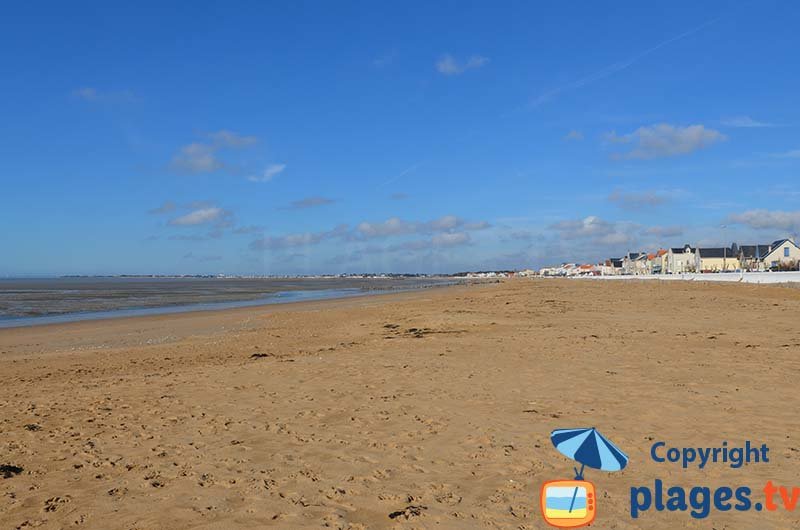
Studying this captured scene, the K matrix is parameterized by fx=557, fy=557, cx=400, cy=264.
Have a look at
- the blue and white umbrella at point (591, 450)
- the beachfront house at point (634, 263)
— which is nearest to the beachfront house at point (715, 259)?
the beachfront house at point (634, 263)

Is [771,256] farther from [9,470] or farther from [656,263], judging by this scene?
[9,470]

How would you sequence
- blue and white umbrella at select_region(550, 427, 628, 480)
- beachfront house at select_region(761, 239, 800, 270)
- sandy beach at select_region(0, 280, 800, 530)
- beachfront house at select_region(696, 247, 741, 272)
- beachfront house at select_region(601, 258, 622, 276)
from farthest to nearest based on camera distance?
beachfront house at select_region(601, 258, 622, 276) < beachfront house at select_region(696, 247, 741, 272) < beachfront house at select_region(761, 239, 800, 270) < sandy beach at select_region(0, 280, 800, 530) < blue and white umbrella at select_region(550, 427, 628, 480)

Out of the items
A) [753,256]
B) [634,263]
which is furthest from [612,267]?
[753,256]

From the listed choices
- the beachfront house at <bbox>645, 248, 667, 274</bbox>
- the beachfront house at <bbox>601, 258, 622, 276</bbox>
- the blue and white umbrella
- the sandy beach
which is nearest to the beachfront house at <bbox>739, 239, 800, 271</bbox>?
the beachfront house at <bbox>645, 248, 667, 274</bbox>

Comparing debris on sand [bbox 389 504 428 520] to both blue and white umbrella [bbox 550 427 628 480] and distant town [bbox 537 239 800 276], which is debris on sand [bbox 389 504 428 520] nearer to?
blue and white umbrella [bbox 550 427 628 480]

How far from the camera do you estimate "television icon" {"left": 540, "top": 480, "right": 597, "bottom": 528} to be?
3.63 meters

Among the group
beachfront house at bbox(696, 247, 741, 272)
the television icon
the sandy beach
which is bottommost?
the sandy beach

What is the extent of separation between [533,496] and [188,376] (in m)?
8.31

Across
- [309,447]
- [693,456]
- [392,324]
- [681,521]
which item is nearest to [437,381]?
[309,447]

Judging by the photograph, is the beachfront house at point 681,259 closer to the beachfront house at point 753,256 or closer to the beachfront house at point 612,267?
the beachfront house at point 753,256

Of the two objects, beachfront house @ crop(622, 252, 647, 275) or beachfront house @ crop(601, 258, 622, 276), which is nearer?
beachfront house @ crop(622, 252, 647, 275)

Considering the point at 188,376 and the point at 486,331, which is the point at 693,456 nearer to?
the point at 188,376

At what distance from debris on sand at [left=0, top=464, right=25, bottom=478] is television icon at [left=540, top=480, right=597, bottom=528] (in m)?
5.37

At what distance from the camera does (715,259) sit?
4545 inches
